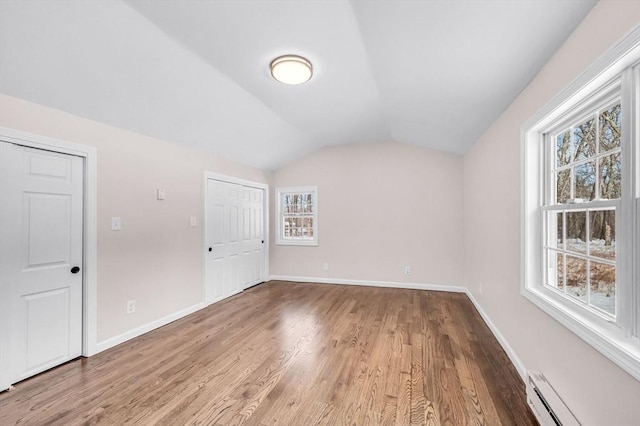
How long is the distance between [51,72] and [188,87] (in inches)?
37.6

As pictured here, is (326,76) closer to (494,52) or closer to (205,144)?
(494,52)

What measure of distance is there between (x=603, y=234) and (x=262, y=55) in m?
2.61

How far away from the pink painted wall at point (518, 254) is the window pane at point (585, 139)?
10.7 inches

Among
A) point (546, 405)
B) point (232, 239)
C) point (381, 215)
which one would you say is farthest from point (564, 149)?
point (232, 239)

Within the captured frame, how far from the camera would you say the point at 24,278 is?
7.11ft

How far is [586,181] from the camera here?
1.59 m

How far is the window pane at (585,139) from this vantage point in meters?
1.55

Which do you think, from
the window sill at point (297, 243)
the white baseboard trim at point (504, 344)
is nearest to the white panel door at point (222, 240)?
the window sill at point (297, 243)

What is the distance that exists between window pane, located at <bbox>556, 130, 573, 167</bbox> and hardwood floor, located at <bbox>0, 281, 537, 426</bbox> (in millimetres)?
1670

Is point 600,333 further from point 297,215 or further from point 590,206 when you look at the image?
point 297,215

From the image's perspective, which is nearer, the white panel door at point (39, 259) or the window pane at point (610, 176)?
the window pane at point (610, 176)

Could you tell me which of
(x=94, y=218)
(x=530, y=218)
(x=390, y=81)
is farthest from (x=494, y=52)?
(x=94, y=218)

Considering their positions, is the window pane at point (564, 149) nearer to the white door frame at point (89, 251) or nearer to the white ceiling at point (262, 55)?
Result: the white ceiling at point (262, 55)

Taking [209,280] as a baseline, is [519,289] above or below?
above
